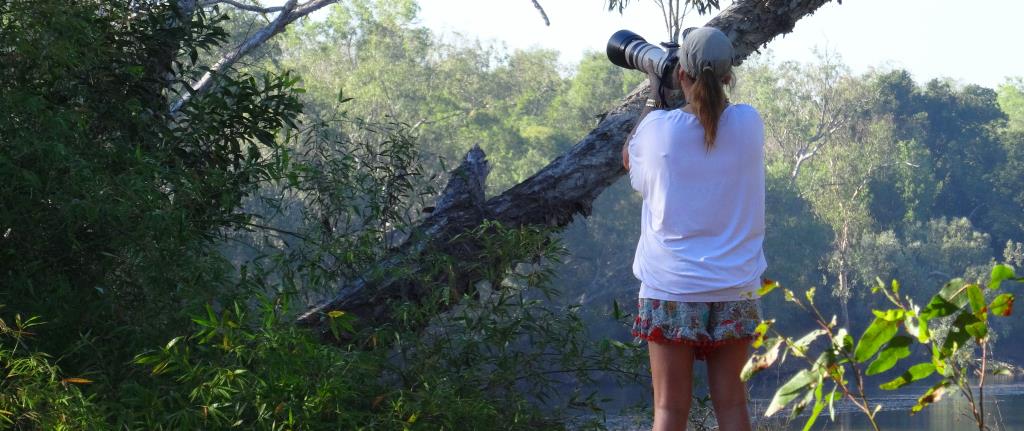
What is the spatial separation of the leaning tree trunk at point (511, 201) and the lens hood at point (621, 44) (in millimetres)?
1144

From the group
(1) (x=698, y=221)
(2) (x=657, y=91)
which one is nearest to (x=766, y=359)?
(1) (x=698, y=221)

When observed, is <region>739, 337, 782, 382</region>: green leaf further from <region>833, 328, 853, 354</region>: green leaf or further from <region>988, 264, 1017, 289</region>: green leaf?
<region>988, 264, 1017, 289</region>: green leaf

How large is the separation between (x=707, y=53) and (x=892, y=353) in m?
1.03

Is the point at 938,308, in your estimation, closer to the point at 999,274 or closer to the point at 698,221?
the point at 999,274

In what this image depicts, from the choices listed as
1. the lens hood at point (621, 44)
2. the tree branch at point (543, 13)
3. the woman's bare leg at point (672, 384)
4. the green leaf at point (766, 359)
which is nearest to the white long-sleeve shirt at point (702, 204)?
the woman's bare leg at point (672, 384)

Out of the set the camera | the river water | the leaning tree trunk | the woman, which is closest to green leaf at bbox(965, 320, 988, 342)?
the woman

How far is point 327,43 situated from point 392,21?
1877mm

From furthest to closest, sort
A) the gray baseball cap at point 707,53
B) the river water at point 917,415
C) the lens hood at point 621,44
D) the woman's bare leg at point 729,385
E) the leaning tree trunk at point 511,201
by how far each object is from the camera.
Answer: the river water at point 917,415 → the leaning tree trunk at point 511,201 → the lens hood at point 621,44 → the woman's bare leg at point 729,385 → the gray baseball cap at point 707,53

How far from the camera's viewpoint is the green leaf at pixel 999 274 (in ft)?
3.63

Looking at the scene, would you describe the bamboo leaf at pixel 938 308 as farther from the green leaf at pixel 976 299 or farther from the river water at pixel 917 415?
the river water at pixel 917 415

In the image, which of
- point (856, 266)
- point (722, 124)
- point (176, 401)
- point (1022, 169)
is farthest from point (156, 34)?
point (1022, 169)

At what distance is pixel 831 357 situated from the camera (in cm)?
115

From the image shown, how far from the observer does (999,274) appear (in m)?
1.12

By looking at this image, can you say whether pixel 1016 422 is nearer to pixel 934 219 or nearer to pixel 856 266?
pixel 856 266
